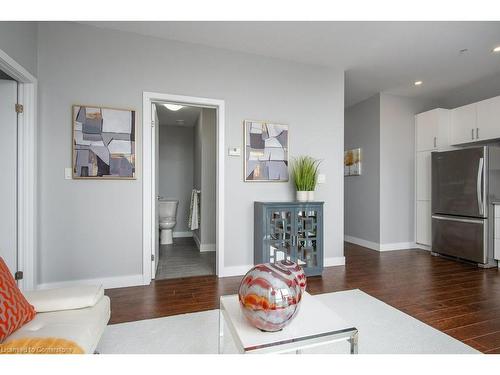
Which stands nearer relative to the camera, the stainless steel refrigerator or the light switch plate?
the light switch plate

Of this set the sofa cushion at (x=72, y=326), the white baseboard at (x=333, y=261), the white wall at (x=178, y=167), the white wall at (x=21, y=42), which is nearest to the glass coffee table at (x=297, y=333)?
the sofa cushion at (x=72, y=326)

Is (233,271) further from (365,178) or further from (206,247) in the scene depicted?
(365,178)

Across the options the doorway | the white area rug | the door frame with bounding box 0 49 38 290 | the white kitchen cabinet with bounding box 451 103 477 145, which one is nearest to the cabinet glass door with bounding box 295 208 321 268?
the white area rug

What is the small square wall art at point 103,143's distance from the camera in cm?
258

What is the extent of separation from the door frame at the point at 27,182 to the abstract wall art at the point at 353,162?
465 centimetres

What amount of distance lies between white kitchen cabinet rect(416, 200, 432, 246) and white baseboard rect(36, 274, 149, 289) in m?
4.26

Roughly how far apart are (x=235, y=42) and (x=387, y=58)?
1.88 metres

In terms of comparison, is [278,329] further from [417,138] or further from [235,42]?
[417,138]

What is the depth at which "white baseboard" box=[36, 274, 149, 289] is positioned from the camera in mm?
2543

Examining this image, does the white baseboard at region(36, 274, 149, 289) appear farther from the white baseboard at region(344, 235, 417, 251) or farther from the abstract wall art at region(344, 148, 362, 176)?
the abstract wall art at region(344, 148, 362, 176)

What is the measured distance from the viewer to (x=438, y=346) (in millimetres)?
1667

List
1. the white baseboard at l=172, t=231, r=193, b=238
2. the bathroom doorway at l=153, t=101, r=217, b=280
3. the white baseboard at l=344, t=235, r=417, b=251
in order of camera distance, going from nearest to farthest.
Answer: the bathroom doorway at l=153, t=101, r=217, b=280
the white baseboard at l=344, t=235, r=417, b=251
the white baseboard at l=172, t=231, r=193, b=238

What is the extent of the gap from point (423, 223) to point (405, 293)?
2330 mm

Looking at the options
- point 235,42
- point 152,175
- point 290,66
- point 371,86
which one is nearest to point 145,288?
point 152,175
